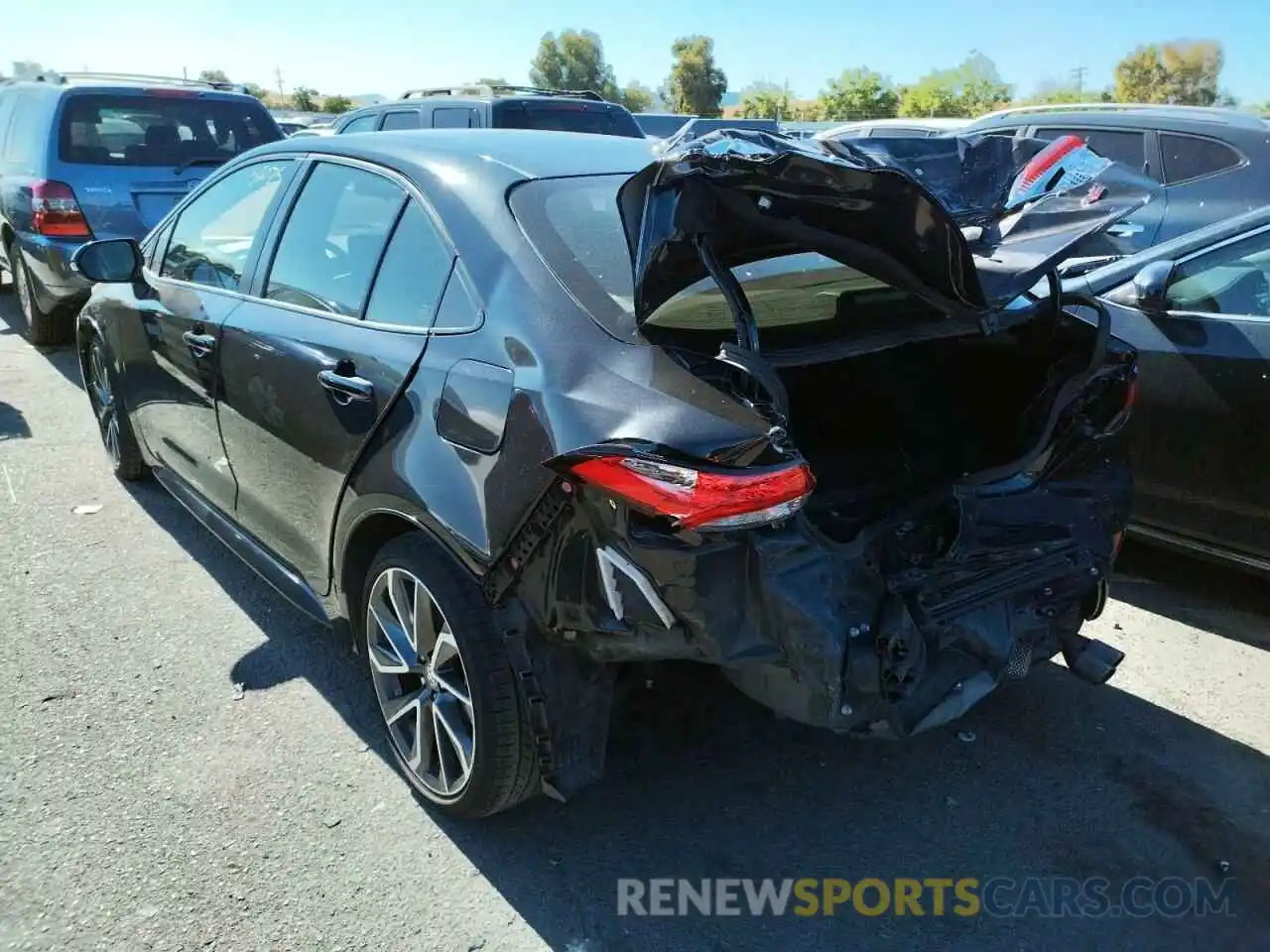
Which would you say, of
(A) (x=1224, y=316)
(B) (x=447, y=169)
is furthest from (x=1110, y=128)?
(B) (x=447, y=169)

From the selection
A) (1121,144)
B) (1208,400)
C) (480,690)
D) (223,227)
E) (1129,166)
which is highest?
(1121,144)

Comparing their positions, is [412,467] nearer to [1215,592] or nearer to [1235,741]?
[1235,741]

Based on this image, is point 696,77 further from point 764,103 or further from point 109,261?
point 109,261

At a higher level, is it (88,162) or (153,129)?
(153,129)

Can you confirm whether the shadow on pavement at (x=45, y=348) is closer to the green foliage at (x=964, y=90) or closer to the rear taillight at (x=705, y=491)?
the rear taillight at (x=705, y=491)

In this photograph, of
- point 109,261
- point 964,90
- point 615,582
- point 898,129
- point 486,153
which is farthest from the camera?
point 964,90

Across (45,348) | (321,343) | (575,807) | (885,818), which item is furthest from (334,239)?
(45,348)

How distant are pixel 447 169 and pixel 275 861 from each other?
6.31 feet

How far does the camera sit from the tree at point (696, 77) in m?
74.5

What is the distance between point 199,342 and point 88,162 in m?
4.71

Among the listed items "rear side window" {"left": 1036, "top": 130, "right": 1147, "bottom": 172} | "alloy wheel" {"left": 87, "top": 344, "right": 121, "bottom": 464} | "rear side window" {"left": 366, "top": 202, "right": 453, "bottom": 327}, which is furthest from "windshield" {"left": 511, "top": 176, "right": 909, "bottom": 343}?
"rear side window" {"left": 1036, "top": 130, "right": 1147, "bottom": 172}

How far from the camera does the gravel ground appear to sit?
2398 mm

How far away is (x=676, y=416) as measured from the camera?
80.7 inches

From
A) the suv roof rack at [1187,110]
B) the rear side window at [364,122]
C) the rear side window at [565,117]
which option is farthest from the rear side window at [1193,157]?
the rear side window at [364,122]
